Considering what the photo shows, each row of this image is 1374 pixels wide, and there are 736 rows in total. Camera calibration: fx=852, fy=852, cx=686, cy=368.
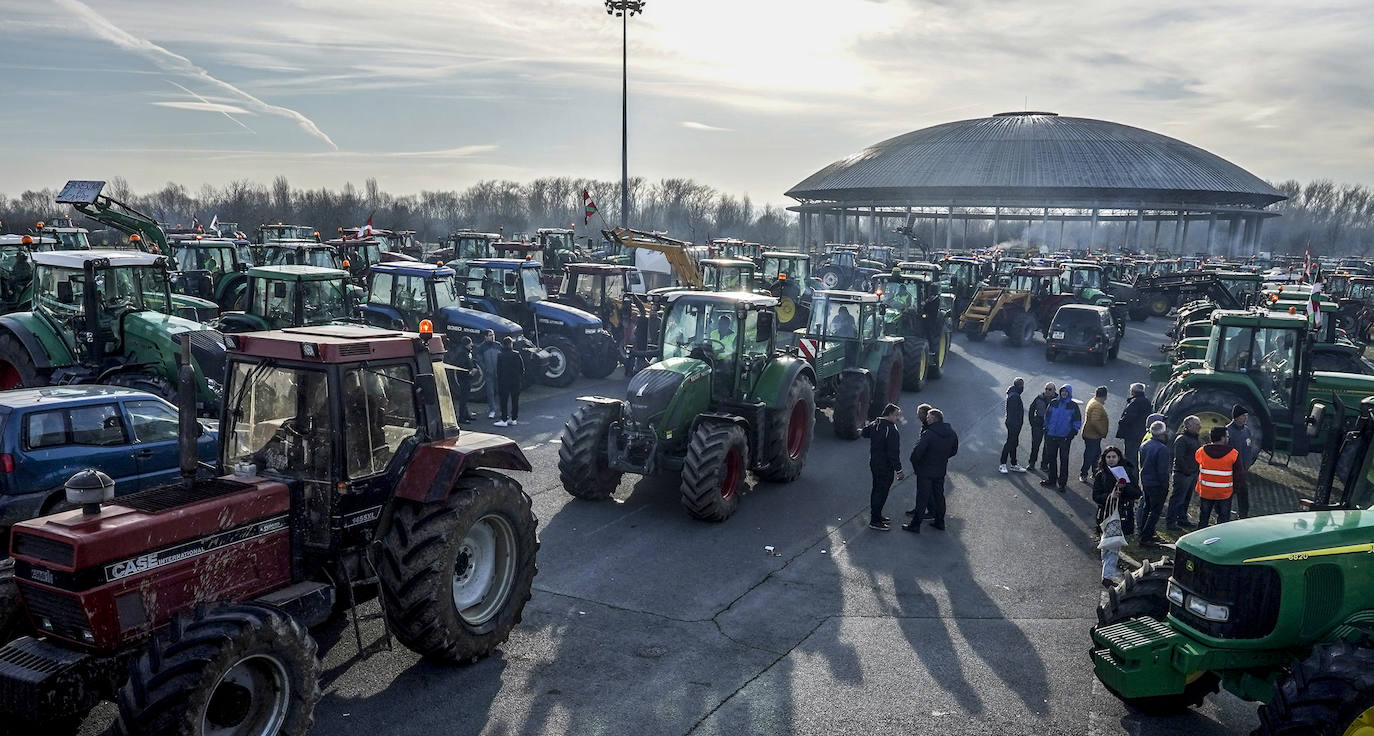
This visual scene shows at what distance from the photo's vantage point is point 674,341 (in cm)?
1080

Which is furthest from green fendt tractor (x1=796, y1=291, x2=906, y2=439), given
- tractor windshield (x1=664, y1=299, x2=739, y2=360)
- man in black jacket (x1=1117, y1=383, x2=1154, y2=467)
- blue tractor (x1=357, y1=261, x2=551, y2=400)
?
blue tractor (x1=357, y1=261, x2=551, y2=400)

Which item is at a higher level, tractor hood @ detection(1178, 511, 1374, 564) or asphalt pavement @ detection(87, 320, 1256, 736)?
tractor hood @ detection(1178, 511, 1374, 564)

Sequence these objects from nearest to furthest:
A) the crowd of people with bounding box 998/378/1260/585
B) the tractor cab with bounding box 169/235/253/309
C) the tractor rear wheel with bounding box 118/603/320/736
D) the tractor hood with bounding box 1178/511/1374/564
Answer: the tractor rear wheel with bounding box 118/603/320/736 < the tractor hood with bounding box 1178/511/1374/564 < the crowd of people with bounding box 998/378/1260/585 < the tractor cab with bounding box 169/235/253/309

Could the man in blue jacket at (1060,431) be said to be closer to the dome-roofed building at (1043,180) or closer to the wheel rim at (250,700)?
the wheel rim at (250,700)

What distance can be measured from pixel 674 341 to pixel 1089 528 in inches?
209

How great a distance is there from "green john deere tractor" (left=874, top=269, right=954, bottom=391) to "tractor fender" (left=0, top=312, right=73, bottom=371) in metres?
14.5

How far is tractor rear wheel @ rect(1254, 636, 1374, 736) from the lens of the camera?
4.44m

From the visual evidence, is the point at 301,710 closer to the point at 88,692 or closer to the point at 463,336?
the point at 88,692

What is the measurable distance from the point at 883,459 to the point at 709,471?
1.93m

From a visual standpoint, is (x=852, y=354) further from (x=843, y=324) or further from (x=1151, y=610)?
(x=1151, y=610)

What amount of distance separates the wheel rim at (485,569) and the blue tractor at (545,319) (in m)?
10.2

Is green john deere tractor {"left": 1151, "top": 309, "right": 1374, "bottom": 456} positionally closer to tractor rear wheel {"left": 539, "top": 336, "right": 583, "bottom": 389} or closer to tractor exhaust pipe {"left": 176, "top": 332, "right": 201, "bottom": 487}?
tractor rear wheel {"left": 539, "top": 336, "right": 583, "bottom": 389}

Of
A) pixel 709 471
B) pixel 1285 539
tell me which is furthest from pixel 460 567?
pixel 1285 539

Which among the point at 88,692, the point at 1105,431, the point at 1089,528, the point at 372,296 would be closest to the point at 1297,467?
the point at 1105,431
